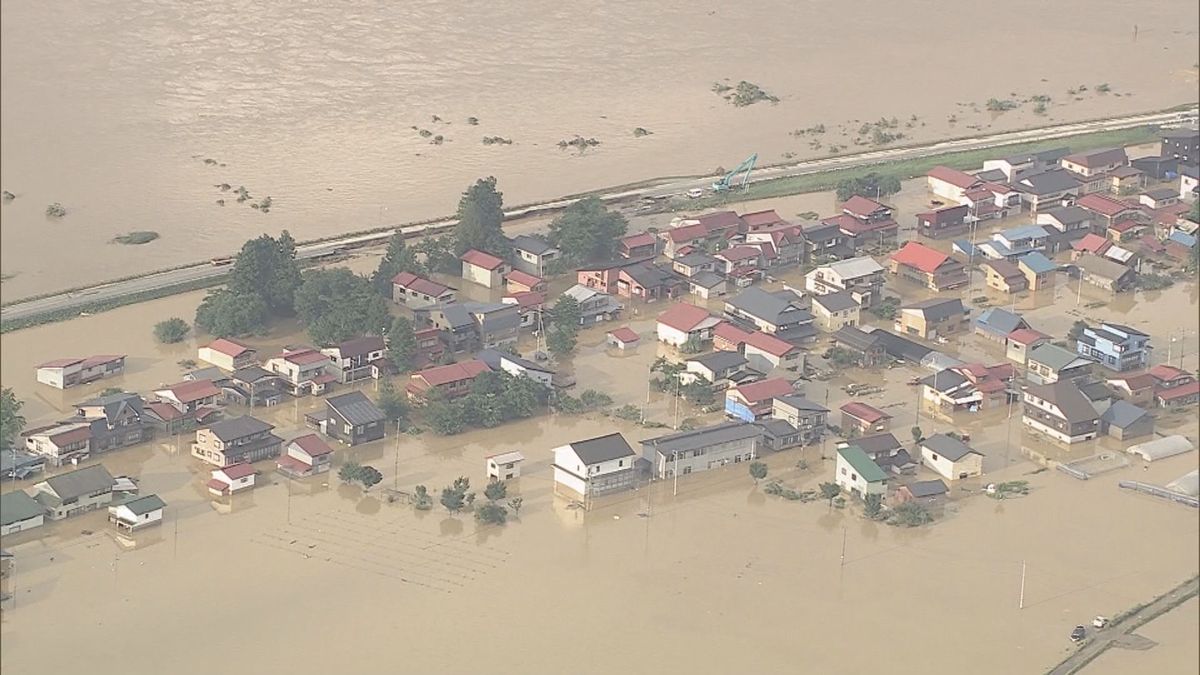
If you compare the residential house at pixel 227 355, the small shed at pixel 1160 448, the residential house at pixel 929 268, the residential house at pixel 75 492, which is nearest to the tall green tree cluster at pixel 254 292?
the residential house at pixel 227 355

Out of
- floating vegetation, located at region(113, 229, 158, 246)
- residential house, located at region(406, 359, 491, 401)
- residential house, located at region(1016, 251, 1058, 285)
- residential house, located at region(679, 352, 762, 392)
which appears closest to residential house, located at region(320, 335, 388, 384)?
residential house, located at region(406, 359, 491, 401)

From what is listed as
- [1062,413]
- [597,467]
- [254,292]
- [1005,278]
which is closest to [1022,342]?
[1062,413]

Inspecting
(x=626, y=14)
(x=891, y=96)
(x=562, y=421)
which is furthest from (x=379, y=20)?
(x=562, y=421)

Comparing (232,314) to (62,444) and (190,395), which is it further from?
(62,444)

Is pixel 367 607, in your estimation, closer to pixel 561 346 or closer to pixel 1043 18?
pixel 561 346

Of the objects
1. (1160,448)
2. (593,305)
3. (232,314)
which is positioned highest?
(232,314)

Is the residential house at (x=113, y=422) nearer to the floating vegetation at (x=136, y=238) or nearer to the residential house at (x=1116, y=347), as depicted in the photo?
the floating vegetation at (x=136, y=238)
